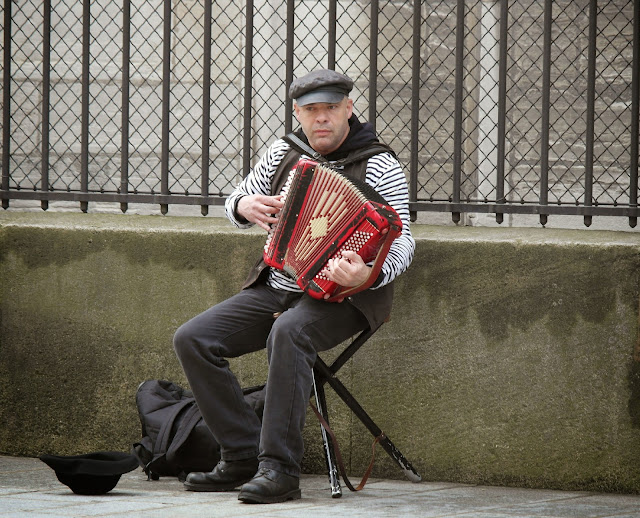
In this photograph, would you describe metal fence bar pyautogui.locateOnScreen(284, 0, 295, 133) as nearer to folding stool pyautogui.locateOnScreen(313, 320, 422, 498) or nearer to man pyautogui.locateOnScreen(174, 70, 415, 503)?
man pyautogui.locateOnScreen(174, 70, 415, 503)

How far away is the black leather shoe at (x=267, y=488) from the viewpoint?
3.61 metres

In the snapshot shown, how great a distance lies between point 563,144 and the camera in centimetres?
639

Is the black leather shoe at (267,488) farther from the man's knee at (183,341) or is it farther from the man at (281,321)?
the man's knee at (183,341)

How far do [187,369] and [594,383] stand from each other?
5.60 ft

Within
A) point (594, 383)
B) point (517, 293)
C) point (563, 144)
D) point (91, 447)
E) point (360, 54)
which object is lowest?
point (91, 447)

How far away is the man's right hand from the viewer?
399 centimetres

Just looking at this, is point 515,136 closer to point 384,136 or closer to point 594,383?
point 384,136

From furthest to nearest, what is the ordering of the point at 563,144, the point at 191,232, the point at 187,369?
the point at 563,144
the point at 191,232
the point at 187,369

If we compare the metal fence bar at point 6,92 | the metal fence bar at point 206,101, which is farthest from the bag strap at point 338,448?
the metal fence bar at point 6,92

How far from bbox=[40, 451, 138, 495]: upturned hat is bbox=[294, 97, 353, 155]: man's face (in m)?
1.51

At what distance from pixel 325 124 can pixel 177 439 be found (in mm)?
1448

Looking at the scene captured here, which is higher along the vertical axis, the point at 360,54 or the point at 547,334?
the point at 360,54

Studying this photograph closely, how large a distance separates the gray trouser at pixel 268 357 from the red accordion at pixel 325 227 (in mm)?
131

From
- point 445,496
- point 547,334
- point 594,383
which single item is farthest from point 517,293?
point 445,496
